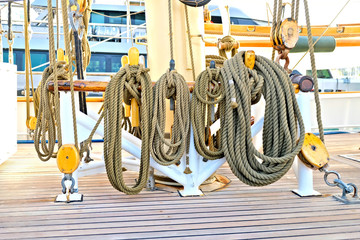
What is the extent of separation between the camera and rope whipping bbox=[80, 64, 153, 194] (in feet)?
6.40

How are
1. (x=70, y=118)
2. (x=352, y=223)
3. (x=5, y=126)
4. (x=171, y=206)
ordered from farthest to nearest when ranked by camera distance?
1. (x=5, y=126)
2. (x=70, y=118)
3. (x=171, y=206)
4. (x=352, y=223)

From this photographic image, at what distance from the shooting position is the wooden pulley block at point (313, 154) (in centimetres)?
208

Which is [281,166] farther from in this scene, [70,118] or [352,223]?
[70,118]

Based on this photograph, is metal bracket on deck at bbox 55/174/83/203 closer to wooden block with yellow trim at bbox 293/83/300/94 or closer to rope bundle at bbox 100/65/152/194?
rope bundle at bbox 100/65/152/194

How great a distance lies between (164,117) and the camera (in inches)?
80.5

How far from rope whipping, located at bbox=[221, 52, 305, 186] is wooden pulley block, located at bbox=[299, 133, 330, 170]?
0.10 m

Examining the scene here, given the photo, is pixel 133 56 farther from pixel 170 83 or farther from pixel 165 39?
pixel 165 39

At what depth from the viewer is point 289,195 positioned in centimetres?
216

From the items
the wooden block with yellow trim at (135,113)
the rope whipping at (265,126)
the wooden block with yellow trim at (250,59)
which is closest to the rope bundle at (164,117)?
the wooden block with yellow trim at (135,113)

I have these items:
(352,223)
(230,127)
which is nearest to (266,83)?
(230,127)

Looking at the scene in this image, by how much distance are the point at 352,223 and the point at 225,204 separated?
606 mm

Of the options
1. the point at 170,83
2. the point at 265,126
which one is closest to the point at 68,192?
the point at 170,83

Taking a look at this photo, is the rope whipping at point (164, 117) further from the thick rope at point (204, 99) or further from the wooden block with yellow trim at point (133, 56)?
the wooden block with yellow trim at point (133, 56)

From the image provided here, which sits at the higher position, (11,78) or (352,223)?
(11,78)
